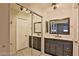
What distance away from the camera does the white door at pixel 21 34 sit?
99.1 inches

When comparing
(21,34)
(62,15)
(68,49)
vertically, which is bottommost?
(68,49)

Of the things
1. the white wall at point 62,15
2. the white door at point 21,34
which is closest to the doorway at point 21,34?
the white door at point 21,34

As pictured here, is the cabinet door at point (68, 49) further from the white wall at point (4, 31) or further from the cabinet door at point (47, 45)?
the white wall at point (4, 31)

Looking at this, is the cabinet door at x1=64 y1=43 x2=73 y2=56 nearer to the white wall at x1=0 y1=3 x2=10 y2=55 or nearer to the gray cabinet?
the gray cabinet

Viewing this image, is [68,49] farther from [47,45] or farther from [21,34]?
[21,34]

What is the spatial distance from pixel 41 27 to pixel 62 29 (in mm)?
489

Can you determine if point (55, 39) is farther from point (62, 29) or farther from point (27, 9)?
point (27, 9)

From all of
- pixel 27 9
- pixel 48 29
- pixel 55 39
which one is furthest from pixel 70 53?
pixel 27 9

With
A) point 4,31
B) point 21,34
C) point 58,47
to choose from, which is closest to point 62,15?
point 58,47

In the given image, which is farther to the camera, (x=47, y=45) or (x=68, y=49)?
(x=47, y=45)

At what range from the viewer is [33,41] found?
2.74m

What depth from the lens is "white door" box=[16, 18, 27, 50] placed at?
252 cm

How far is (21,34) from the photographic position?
2.60m

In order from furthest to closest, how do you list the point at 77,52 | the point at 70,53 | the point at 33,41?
the point at 33,41 → the point at 70,53 → the point at 77,52
